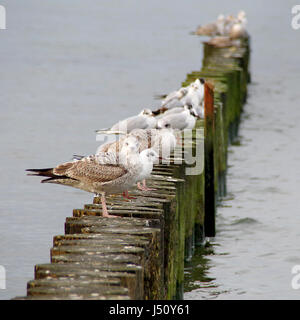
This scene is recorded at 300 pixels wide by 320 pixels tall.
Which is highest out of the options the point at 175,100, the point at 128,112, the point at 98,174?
the point at 175,100

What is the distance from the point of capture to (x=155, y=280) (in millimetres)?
7574

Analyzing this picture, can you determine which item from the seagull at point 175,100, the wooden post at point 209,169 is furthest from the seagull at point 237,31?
the wooden post at point 209,169

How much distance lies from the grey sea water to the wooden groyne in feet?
2.73

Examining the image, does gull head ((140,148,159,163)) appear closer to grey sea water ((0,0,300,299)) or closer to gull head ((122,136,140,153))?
gull head ((122,136,140,153))

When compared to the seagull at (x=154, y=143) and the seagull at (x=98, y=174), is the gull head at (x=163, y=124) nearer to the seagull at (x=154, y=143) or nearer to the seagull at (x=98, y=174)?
the seagull at (x=154, y=143)

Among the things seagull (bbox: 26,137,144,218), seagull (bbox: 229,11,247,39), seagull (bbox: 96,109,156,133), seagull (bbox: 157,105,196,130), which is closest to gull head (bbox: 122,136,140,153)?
seagull (bbox: 26,137,144,218)

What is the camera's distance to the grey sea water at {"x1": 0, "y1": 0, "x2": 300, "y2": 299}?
39.0 feet

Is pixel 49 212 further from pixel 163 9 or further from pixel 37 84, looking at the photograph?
pixel 163 9

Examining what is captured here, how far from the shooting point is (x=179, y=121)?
1265 centimetres

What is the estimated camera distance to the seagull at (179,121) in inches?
494

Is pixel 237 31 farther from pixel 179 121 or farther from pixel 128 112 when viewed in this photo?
pixel 179 121

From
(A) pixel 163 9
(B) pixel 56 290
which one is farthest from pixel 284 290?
(A) pixel 163 9

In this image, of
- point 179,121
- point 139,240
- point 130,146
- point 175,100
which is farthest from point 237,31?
point 139,240

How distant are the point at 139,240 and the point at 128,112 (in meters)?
15.1
